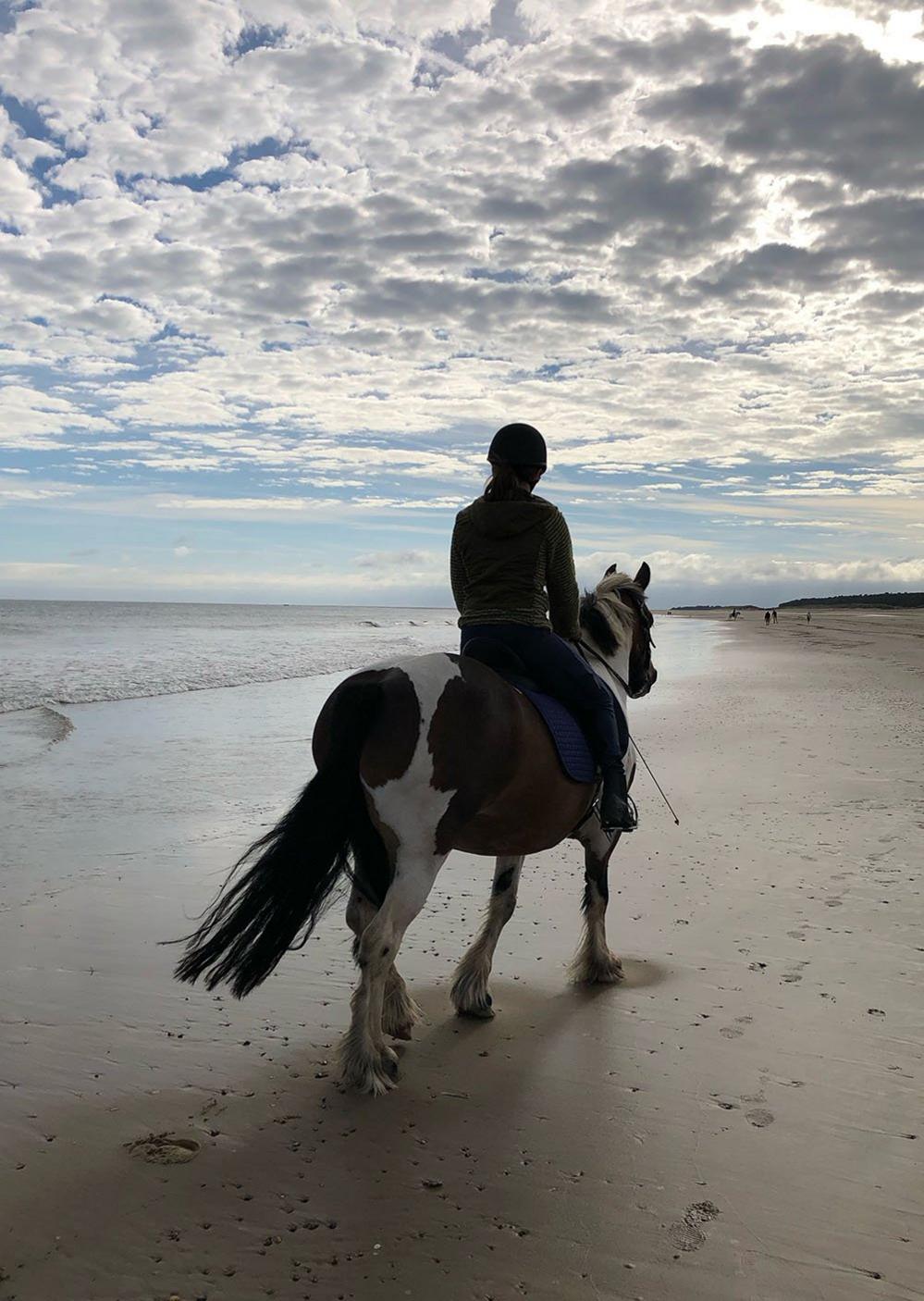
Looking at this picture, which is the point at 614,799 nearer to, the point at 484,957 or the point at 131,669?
the point at 484,957

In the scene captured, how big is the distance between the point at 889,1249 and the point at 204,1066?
2412 millimetres

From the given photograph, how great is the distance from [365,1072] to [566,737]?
5.41 ft

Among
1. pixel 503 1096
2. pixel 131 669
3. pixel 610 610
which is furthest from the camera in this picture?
pixel 131 669

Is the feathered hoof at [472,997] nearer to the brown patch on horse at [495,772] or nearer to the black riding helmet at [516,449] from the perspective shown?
the brown patch on horse at [495,772]

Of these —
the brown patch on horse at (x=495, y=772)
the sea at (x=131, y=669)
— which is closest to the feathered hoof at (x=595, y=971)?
the brown patch on horse at (x=495, y=772)

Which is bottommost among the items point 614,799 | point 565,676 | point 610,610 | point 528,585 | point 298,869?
point 298,869

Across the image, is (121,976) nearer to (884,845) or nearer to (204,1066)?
(204,1066)

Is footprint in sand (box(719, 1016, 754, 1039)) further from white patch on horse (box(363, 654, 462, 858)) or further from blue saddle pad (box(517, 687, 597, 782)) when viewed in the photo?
white patch on horse (box(363, 654, 462, 858))

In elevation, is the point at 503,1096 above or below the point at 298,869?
below

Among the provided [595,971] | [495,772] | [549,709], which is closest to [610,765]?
[549,709]

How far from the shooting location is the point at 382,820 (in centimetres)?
369

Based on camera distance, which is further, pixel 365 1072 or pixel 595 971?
pixel 595 971

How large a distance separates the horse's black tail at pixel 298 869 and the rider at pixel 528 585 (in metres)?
0.88

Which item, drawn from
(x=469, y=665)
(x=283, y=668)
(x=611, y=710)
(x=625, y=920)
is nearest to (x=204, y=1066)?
(x=469, y=665)
